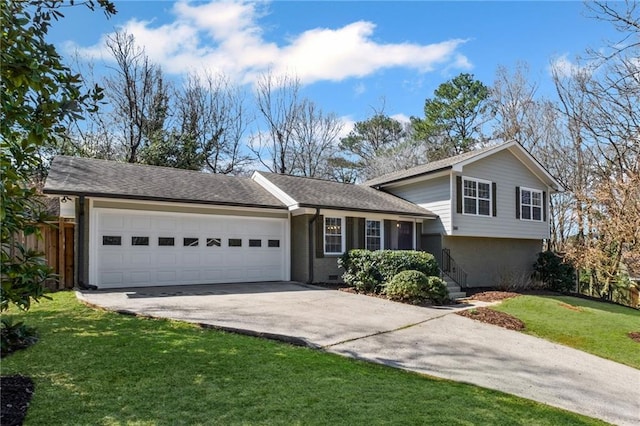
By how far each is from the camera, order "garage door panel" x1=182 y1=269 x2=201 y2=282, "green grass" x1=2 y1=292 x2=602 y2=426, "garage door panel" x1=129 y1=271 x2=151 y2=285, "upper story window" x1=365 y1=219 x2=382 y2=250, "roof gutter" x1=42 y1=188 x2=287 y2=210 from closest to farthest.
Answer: "green grass" x1=2 y1=292 x2=602 y2=426
"roof gutter" x1=42 y1=188 x2=287 y2=210
"garage door panel" x1=129 y1=271 x2=151 y2=285
"garage door panel" x1=182 y1=269 x2=201 y2=282
"upper story window" x1=365 y1=219 x2=382 y2=250

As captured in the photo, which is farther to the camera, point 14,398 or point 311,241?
point 311,241

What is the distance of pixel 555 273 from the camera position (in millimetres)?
18203

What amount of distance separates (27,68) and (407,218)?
46.1ft

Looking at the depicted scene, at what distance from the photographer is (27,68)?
355 centimetres

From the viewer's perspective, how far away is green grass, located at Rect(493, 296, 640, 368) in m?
8.78

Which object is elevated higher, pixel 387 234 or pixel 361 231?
pixel 361 231

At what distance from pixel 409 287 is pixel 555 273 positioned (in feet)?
34.3

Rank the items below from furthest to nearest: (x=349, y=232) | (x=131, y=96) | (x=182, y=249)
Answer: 1. (x=131, y=96)
2. (x=349, y=232)
3. (x=182, y=249)

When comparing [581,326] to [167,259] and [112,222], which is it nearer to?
[167,259]

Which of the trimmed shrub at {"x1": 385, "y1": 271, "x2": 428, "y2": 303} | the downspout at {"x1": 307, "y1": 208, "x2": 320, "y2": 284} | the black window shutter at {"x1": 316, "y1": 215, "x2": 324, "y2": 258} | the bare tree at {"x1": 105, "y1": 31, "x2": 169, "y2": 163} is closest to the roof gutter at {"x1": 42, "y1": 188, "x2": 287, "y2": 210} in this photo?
the downspout at {"x1": 307, "y1": 208, "x2": 320, "y2": 284}

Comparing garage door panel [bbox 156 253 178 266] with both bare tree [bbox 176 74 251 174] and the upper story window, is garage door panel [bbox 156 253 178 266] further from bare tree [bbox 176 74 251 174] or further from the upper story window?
bare tree [bbox 176 74 251 174]

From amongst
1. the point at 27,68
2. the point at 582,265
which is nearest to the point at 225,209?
the point at 27,68

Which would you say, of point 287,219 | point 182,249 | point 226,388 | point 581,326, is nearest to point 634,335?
point 581,326

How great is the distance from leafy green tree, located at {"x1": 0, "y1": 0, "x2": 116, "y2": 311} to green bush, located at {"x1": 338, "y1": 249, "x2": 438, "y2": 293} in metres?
9.66
